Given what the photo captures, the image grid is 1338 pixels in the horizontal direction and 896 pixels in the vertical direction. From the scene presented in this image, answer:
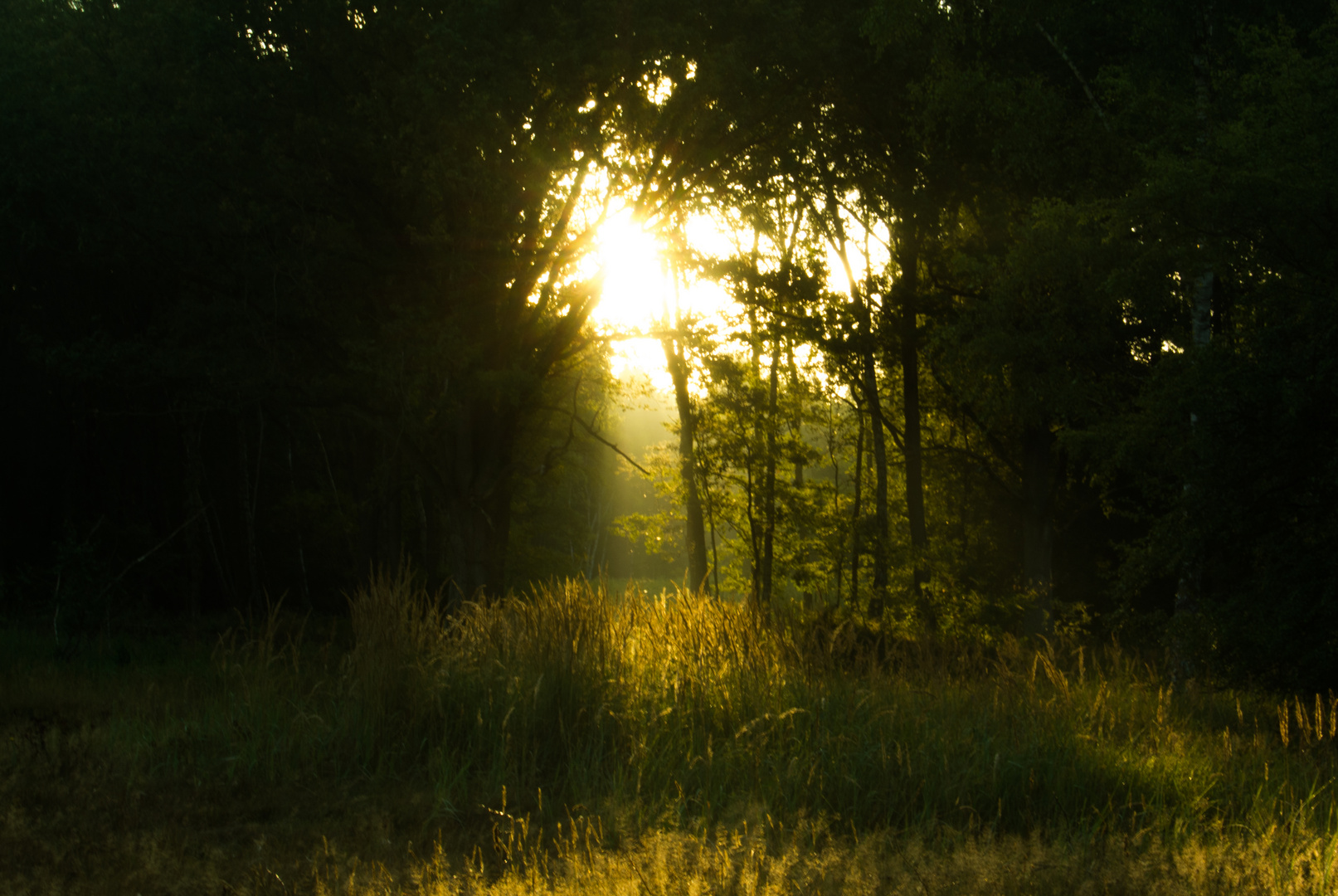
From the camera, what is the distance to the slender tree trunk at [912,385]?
19562 millimetres

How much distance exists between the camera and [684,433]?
26.0 meters

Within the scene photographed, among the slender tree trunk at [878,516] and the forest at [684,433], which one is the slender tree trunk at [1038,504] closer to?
the forest at [684,433]

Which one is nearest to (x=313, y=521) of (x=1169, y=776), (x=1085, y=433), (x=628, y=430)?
(x=1085, y=433)

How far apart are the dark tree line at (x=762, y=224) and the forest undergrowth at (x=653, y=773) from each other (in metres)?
3.30

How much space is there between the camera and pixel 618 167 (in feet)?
51.0

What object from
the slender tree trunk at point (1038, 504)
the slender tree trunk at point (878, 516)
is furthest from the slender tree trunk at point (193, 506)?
the slender tree trunk at point (1038, 504)

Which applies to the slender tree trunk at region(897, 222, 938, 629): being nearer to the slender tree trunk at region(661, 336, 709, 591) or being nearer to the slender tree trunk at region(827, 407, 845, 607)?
the slender tree trunk at region(827, 407, 845, 607)

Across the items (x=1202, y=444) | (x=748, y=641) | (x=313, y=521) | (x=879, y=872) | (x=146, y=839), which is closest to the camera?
(x=879, y=872)

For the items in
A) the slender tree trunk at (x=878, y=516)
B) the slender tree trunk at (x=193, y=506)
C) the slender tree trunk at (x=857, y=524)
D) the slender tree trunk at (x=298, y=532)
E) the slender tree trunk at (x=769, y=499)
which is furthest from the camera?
the slender tree trunk at (x=298, y=532)

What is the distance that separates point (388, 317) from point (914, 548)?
33.9 feet

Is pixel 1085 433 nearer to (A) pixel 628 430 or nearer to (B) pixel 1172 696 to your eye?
(B) pixel 1172 696

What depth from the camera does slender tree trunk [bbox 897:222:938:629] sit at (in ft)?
64.2

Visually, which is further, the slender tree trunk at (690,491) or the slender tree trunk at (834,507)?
the slender tree trunk at (834,507)

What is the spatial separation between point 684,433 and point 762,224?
6.23 metres
